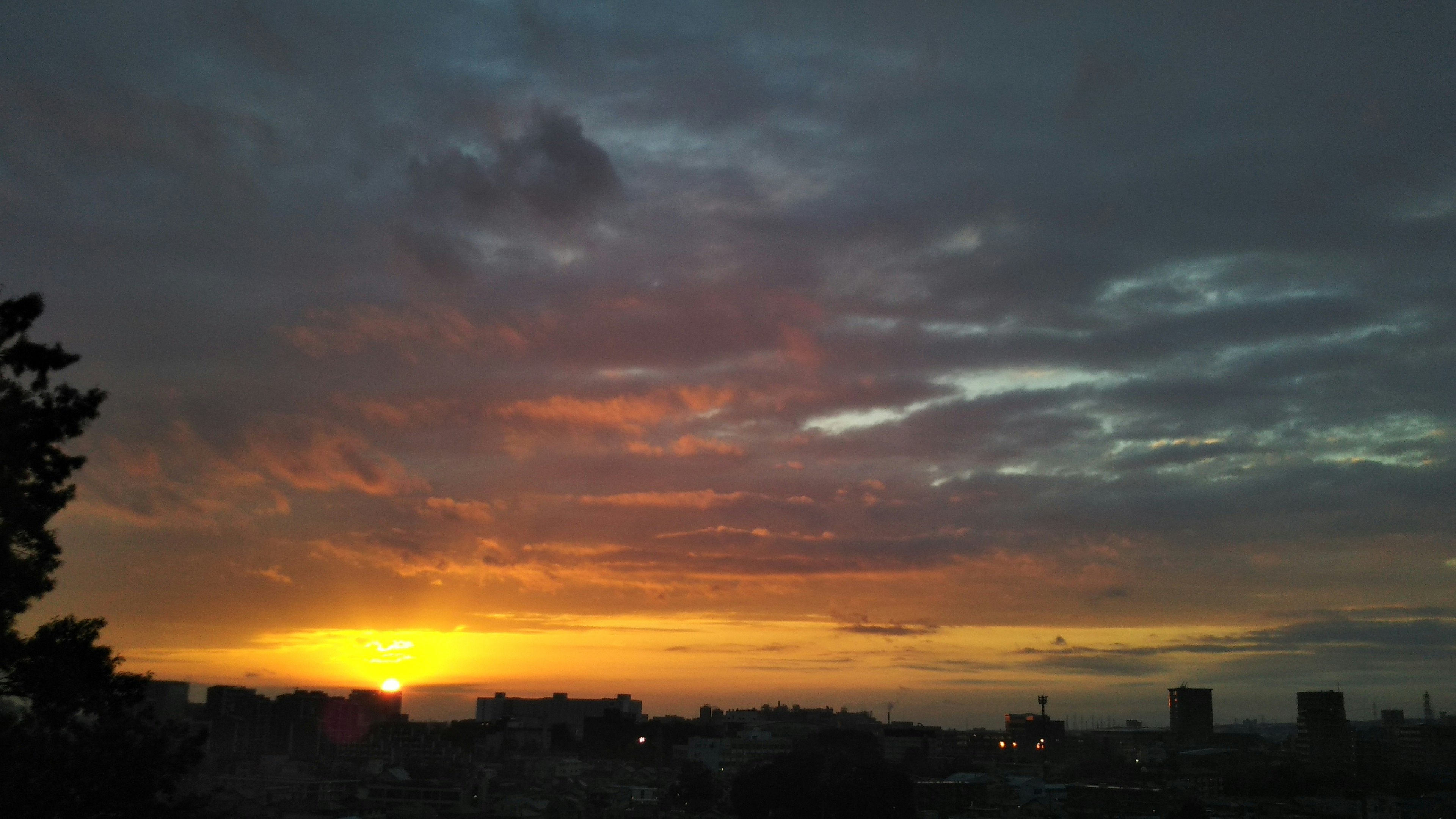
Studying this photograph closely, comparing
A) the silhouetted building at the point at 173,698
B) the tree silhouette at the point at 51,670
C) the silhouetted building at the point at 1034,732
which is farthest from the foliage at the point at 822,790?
the silhouetted building at the point at 1034,732

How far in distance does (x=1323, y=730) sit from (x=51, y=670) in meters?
124

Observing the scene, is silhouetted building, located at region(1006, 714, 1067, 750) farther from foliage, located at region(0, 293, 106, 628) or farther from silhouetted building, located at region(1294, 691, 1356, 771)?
foliage, located at region(0, 293, 106, 628)

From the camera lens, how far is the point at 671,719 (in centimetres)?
16162

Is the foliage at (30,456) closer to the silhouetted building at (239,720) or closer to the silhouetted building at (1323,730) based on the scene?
the silhouetted building at (239,720)

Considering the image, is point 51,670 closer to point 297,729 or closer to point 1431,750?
point 297,729

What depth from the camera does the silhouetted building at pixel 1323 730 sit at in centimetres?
10544

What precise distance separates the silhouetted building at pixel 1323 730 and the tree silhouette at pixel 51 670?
106 m

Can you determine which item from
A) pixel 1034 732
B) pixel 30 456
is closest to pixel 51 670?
pixel 30 456

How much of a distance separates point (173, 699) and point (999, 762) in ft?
285

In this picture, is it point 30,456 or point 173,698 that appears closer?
point 30,456

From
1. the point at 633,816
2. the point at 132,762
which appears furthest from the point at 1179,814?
the point at 132,762

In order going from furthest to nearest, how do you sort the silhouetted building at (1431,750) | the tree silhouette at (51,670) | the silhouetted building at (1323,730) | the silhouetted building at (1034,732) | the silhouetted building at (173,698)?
the silhouetted building at (1034,732) → the silhouetted building at (1323,730) → the silhouetted building at (1431,750) → the silhouetted building at (173,698) → the tree silhouette at (51,670)

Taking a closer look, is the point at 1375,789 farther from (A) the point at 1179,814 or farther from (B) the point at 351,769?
(B) the point at 351,769

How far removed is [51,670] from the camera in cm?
1866
